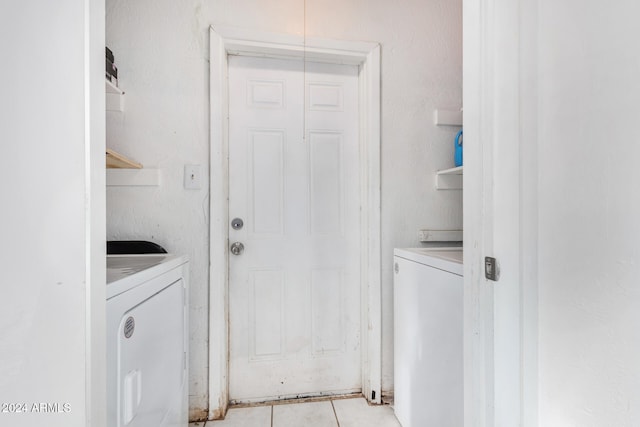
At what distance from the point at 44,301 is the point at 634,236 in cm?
94

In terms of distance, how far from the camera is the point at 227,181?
1.56 m

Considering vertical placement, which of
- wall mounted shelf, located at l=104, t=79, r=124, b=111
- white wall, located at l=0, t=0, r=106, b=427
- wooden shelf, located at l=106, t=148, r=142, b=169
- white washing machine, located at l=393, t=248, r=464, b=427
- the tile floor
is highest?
wall mounted shelf, located at l=104, t=79, r=124, b=111

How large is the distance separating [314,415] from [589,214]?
153 cm

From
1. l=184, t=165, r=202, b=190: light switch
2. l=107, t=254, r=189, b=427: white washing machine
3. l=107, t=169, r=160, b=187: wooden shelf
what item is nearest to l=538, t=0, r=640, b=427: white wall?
l=107, t=254, r=189, b=427: white washing machine

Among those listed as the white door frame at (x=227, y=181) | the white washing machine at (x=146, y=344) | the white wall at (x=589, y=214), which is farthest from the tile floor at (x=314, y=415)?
the white wall at (x=589, y=214)

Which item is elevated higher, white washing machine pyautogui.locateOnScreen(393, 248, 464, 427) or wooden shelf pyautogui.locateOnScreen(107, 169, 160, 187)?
wooden shelf pyautogui.locateOnScreen(107, 169, 160, 187)

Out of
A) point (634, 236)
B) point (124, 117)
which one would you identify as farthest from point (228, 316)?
point (634, 236)

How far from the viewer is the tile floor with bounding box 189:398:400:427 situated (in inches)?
55.2

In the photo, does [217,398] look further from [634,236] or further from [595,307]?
[634,236]

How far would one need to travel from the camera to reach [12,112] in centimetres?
38

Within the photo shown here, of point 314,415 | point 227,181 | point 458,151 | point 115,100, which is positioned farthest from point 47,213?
point 458,151

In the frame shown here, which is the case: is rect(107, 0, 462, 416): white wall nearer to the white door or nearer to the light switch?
the light switch

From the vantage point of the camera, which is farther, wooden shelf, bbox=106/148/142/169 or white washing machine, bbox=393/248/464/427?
wooden shelf, bbox=106/148/142/169

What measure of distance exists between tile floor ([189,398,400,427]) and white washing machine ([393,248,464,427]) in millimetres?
117
